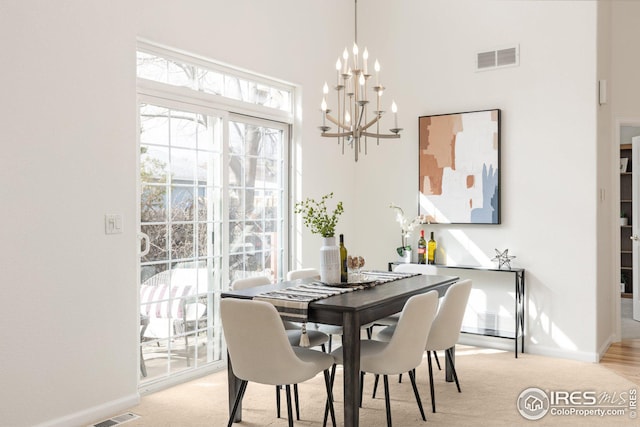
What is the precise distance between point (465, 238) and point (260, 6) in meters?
2.78

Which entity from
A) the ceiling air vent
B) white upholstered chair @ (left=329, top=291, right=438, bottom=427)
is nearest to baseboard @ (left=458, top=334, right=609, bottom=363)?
white upholstered chair @ (left=329, top=291, right=438, bottom=427)

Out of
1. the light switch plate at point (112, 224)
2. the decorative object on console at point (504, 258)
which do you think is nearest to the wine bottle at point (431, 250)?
the decorative object on console at point (504, 258)

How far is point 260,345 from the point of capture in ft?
9.18

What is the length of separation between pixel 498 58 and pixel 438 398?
3080mm

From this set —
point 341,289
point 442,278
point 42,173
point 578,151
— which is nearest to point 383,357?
point 341,289

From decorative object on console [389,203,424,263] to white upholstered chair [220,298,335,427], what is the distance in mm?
A: 2658

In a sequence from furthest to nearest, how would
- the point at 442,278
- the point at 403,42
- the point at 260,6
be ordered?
the point at 403,42 → the point at 260,6 → the point at 442,278

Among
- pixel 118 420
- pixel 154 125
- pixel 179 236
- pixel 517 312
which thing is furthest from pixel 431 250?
pixel 118 420

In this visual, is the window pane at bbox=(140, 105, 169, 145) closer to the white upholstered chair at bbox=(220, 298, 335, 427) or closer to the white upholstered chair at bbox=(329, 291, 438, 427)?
the white upholstered chair at bbox=(220, 298, 335, 427)

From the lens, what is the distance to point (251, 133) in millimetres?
4773

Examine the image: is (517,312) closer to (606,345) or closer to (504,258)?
(504,258)

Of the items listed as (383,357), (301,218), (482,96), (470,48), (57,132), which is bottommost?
(383,357)

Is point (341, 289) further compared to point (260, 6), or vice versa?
point (260, 6)

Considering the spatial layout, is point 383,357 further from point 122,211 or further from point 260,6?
point 260,6
